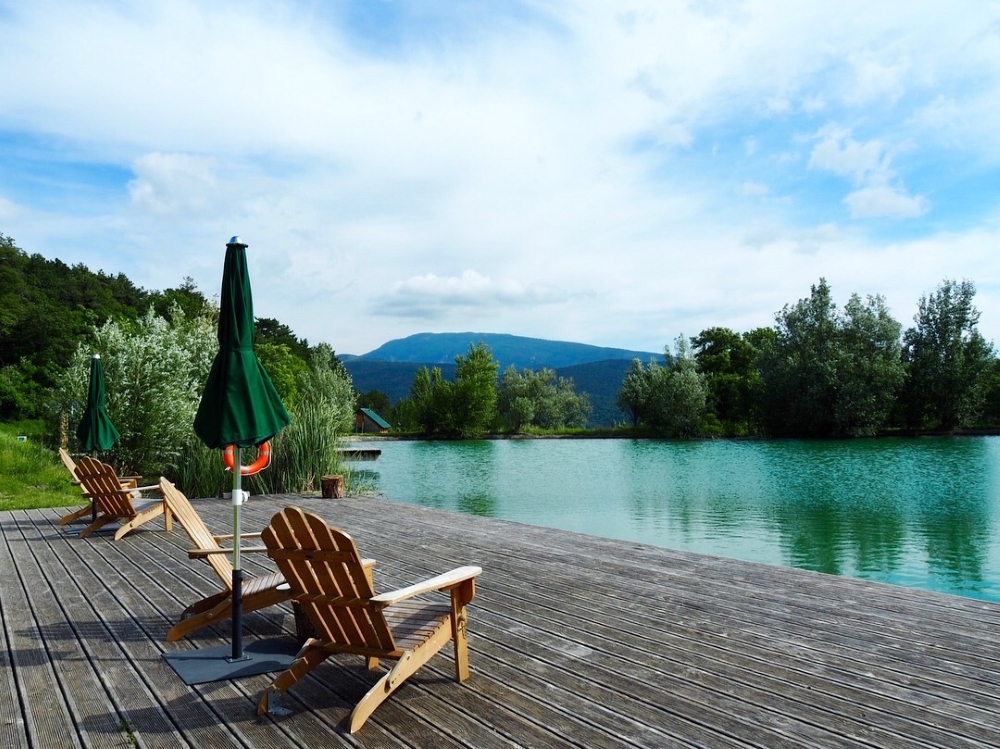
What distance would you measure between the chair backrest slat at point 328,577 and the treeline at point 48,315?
887 inches

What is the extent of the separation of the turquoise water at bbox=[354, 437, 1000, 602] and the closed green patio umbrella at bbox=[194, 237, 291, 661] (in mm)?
7672

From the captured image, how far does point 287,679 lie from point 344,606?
403 mm

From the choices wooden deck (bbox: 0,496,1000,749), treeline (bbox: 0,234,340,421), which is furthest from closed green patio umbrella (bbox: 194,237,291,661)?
treeline (bbox: 0,234,340,421)

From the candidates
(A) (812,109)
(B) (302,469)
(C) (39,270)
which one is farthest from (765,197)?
(C) (39,270)

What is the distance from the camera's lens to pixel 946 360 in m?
35.9

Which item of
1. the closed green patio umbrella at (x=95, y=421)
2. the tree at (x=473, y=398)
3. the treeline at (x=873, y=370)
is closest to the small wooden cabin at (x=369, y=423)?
the tree at (x=473, y=398)

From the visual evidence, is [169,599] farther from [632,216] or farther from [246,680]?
[632,216]

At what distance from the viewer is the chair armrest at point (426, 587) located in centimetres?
247

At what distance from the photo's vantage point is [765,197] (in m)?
16.4

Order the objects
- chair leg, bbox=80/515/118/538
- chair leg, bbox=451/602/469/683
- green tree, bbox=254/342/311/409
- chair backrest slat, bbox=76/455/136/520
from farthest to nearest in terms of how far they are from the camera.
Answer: green tree, bbox=254/342/311/409, chair leg, bbox=80/515/118/538, chair backrest slat, bbox=76/455/136/520, chair leg, bbox=451/602/469/683

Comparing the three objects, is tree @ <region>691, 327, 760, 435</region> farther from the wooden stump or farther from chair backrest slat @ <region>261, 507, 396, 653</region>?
chair backrest slat @ <region>261, 507, 396, 653</region>

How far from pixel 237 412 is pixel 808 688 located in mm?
2517

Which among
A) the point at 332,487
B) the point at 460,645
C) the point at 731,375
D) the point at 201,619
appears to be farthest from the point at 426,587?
the point at 731,375

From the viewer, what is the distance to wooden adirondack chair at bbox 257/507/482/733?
251 centimetres
